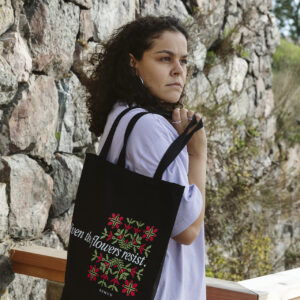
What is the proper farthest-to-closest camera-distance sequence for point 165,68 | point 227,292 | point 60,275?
1. point 60,275
2. point 227,292
3. point 165,68

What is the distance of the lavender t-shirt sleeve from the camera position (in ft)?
4.17

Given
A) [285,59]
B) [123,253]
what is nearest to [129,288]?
[123,253]

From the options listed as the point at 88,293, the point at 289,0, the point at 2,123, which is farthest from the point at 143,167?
the point at 289,0

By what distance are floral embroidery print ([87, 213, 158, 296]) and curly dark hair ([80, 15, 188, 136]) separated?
0.38 metres

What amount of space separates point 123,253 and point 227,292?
2.47 feet

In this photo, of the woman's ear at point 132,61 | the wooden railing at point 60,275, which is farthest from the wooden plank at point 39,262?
the woman's ear at point 132,61

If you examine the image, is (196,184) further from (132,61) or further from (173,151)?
(132,61)

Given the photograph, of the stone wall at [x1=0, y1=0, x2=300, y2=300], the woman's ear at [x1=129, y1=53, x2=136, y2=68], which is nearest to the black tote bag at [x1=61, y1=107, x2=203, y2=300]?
the woman's ear at [x1=129, y1=53, x2=136, y2=68]

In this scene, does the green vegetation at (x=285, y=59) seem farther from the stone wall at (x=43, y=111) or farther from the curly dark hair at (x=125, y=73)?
the curly dark hair at (x=125, y=73)

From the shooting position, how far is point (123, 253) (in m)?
1.28

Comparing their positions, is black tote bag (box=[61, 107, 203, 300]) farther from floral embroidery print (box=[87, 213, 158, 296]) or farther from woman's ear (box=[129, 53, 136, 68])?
woman's ear (box=[129, 53, 136, 68])

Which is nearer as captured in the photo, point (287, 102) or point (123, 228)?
point (123, 228)

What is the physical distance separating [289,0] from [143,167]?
16786 millimetres

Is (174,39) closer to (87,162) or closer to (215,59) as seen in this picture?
(87,162)
